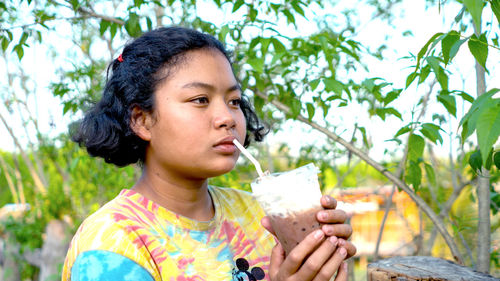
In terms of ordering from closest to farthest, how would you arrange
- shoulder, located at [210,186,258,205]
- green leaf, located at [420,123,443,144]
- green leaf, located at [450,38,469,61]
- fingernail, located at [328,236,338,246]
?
green leaf, located at [450,38,469,61]
fingernail, located at [328,236,338,246]
green leaf, located at [420,123,443,144]
shoulder, located at [210,186,258,205]

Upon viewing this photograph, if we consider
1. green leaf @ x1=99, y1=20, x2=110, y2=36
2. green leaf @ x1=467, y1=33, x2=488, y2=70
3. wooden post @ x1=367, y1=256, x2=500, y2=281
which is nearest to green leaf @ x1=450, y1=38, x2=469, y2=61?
green leaf @ x1=467, y1=33, x2=488, y2=70

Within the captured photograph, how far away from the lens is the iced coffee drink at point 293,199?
1.28m

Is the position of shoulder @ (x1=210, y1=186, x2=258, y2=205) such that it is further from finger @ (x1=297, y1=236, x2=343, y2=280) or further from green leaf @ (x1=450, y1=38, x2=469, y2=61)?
green leaf @ (x1=450, y1=38, x2=469, y2=61)

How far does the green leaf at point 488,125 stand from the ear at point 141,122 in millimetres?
1045

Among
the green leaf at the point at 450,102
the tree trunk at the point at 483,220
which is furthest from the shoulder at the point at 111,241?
the tree trunk at the point at 483,220

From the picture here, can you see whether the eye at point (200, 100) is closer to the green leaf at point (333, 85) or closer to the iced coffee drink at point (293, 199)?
the iced coffee drink at point (293, 199)

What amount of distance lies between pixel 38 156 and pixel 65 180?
39 cm

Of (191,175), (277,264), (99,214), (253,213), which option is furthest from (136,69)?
(277,264)

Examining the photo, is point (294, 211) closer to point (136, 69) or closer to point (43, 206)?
point (136, 69)

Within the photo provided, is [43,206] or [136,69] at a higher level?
[136,69]

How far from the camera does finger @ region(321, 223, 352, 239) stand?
131cm

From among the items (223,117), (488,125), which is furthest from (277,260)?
(488,125)

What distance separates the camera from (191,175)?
1614mm

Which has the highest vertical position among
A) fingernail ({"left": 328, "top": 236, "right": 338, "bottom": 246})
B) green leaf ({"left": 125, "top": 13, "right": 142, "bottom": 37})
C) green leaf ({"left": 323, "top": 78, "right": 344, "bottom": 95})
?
green leaf ({"left": 125, "top": 13, "right": 142, "bottom": 37})
